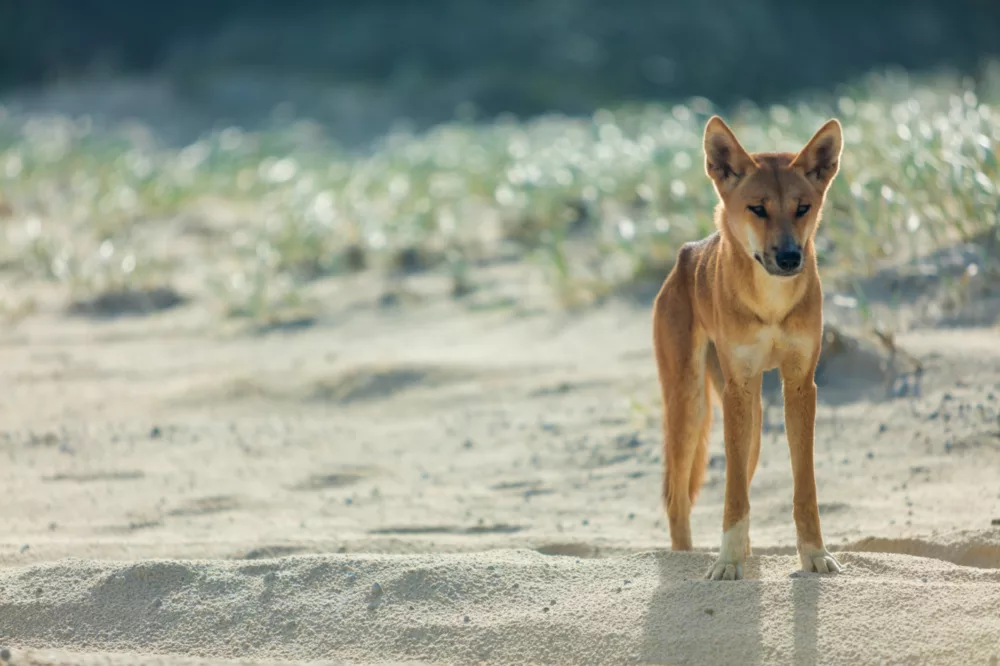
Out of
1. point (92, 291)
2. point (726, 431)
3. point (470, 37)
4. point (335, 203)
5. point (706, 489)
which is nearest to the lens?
point (726, 431)

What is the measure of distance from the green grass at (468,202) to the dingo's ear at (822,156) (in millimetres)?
2468

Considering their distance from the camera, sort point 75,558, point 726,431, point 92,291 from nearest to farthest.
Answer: point 726,431 < point 75,558 < point 92,291

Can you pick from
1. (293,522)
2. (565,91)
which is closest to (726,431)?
(293,522)

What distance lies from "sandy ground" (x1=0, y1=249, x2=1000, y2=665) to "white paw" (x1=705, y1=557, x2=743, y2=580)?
43 millimetres

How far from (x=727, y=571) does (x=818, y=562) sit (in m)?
0.26

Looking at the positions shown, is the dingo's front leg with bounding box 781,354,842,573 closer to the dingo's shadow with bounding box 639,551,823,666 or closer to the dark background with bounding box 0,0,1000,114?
the dingo's shadow with bounding box 639,551,823,666

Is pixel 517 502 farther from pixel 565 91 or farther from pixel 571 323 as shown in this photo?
pixel 565 91

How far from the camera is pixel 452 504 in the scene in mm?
4887

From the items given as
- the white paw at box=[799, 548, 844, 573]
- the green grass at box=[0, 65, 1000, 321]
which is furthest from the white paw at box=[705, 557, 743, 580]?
the green grass at box=[0, 65, 1000, 321]

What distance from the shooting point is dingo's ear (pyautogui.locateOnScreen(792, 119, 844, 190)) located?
331 cm

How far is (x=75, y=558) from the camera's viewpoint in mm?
3977

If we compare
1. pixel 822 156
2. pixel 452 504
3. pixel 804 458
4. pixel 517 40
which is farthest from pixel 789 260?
pixel 517 40

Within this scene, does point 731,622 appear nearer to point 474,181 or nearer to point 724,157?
point 724,157

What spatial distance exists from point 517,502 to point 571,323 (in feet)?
8.53
